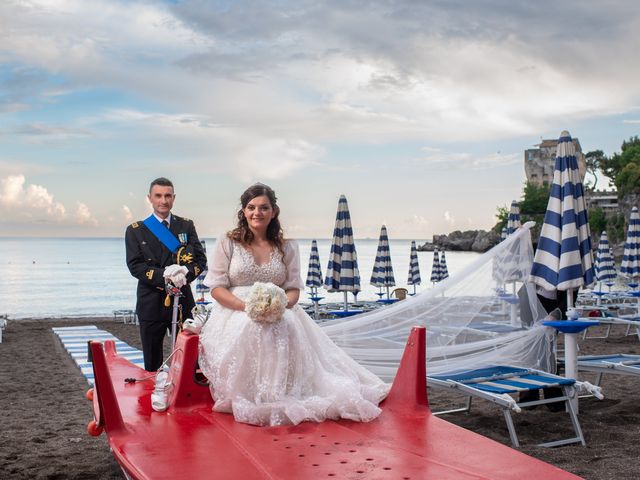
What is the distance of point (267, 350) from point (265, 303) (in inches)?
12.6

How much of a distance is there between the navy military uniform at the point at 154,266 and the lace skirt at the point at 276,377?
3.46ft

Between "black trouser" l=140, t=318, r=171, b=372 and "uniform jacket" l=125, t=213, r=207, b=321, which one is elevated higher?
"uniform jacket" l=125, t=213, r=207, b=321

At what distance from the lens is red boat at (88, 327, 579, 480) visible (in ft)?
10.2

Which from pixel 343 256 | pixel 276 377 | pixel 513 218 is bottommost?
pixel 276 377

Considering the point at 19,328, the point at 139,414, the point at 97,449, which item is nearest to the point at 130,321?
the point at 19,328

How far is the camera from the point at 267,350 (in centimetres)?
436

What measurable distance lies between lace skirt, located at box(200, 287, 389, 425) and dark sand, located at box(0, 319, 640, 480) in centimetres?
113

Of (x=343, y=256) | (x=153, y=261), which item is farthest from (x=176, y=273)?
(x=343, y=256)

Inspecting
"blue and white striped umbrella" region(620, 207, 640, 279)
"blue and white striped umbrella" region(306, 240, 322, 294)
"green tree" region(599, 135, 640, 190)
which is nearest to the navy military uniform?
"blue and white striped umbrella" region(306, 240, 322, 294)

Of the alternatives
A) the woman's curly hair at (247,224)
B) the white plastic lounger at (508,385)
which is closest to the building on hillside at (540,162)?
the white plastic lounger at (508,385)

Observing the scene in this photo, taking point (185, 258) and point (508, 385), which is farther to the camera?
point (185, 258)

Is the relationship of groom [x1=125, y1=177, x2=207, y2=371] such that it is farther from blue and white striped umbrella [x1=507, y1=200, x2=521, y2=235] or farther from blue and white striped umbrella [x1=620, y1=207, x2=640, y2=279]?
blue and white striped umbrella [x1=620, y1=207, x2=640, y2=279]

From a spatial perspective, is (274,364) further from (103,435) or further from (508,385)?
(103,435)

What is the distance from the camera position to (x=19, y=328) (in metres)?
18.7
